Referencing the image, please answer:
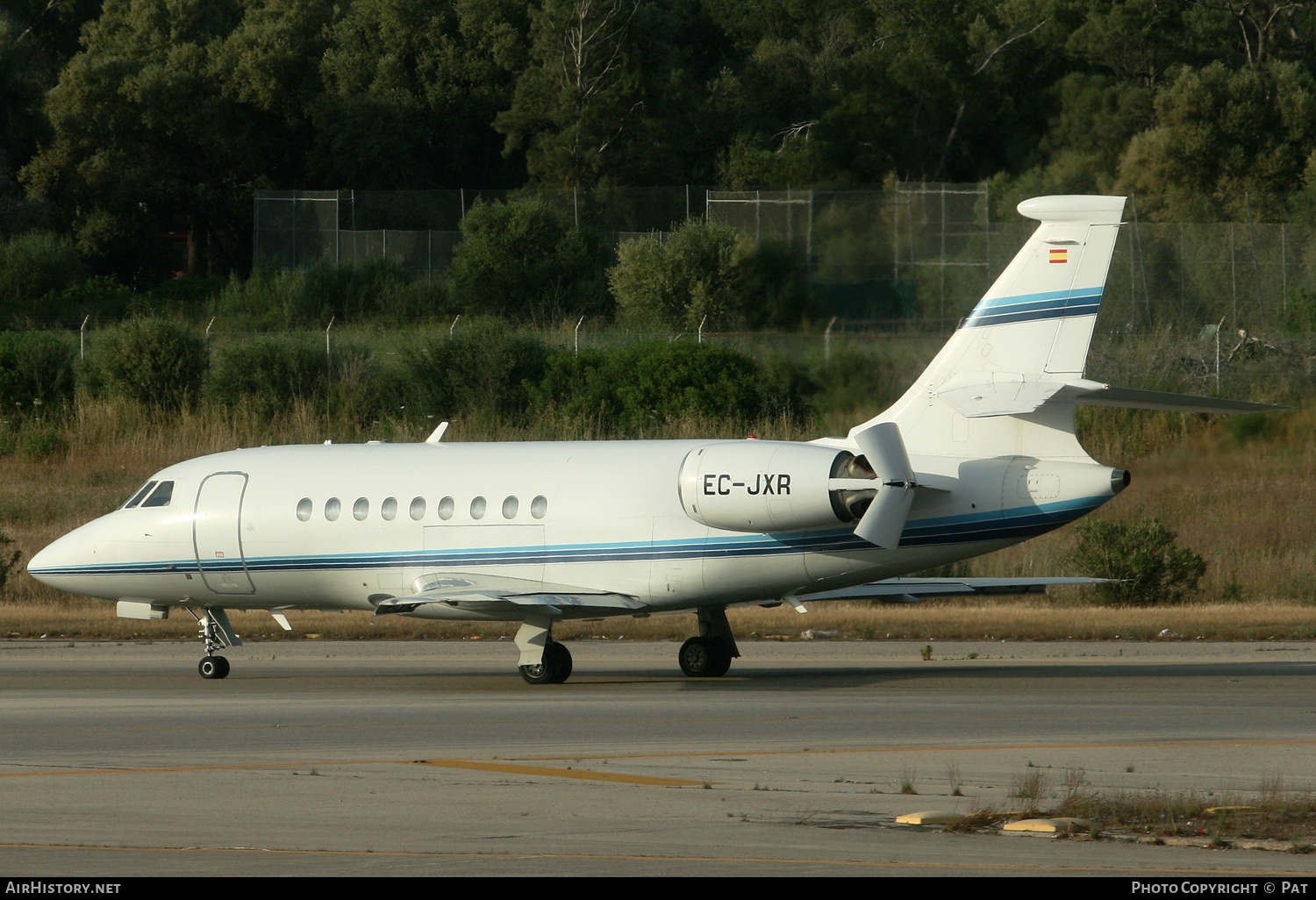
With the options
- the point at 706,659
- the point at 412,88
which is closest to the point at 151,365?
the point at 706,659

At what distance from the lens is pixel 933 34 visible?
68875 mm

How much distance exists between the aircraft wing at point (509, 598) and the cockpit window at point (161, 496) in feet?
14.5

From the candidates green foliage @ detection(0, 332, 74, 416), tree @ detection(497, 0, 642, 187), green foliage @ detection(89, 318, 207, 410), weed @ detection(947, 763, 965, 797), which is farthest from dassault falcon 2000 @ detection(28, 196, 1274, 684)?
tree @ detection(497, 0, 642, 187)

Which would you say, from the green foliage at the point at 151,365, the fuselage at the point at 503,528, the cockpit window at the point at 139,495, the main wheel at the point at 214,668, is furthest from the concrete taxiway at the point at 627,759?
the green foliage at the point at 151,365

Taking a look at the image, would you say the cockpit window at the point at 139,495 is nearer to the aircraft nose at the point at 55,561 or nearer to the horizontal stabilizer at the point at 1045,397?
the aircraft nose at the point at 55,561

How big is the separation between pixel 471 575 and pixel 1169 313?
30.6 meters

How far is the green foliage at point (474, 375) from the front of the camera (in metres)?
42.7

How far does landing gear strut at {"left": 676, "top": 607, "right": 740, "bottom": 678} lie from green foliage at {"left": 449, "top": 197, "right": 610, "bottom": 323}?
34.4 m

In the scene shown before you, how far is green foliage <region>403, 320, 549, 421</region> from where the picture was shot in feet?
140

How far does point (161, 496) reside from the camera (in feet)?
76.1

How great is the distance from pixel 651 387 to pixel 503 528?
20.2m

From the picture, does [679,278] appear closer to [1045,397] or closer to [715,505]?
[715,505]

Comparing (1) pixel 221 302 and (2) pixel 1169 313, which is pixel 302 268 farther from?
(2) pixel 1169 313
